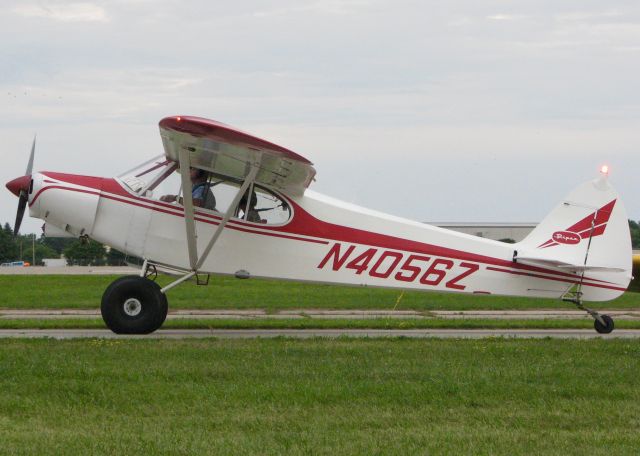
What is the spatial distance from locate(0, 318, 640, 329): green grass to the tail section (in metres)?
1.96

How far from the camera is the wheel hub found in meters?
13.3

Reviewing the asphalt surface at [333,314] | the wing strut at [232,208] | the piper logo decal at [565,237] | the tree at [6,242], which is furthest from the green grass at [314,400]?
the tree at [6,242]

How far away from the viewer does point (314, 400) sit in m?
8.08

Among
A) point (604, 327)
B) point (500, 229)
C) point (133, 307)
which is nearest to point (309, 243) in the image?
point (133, 307)

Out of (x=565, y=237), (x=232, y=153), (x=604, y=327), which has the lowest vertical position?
Answer: (x=604, y=327)

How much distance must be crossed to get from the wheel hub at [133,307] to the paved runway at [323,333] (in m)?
0.32

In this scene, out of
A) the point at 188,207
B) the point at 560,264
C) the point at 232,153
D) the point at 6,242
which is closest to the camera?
the point at 232,153

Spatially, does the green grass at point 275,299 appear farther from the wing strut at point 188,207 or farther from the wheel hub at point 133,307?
the wheel hub at point 133,307

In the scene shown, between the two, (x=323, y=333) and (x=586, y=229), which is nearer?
(x=586, y=229)

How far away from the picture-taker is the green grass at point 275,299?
21750mm

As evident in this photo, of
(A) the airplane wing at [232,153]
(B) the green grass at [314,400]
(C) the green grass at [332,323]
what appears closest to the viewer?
(B) the green grass at [314,400]

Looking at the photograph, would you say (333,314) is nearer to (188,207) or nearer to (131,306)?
(131,306)

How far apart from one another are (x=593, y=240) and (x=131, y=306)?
7.06 meters

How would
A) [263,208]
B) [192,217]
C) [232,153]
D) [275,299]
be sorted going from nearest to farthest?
1. [232,153]
2. [192,217]
3. [263,208]
4. [275,299]
